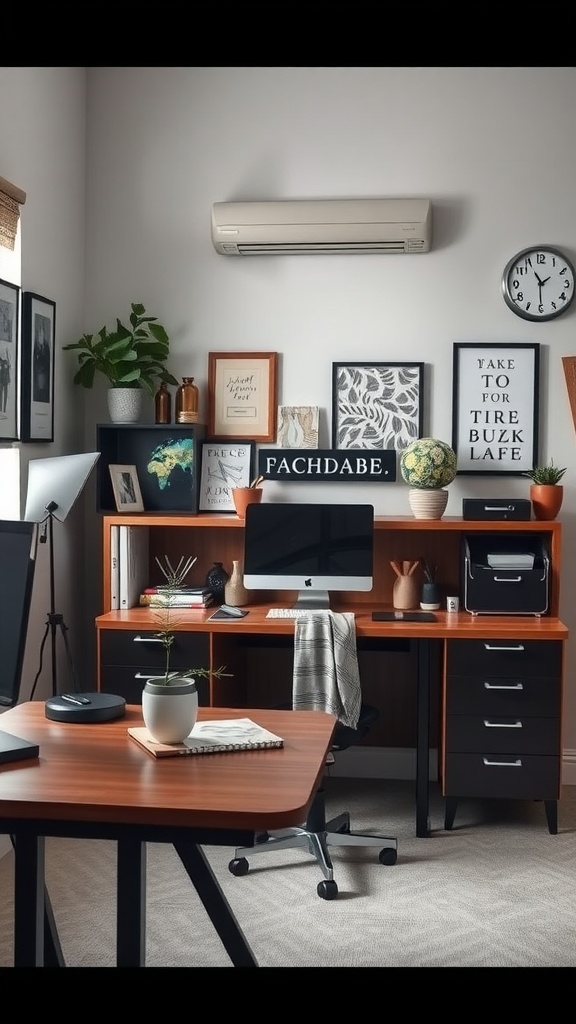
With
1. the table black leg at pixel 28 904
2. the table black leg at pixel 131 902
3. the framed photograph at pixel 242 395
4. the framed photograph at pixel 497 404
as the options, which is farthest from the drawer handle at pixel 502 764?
the table black leg at pixel 28 904

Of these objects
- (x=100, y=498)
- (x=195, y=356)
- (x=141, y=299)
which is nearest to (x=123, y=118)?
(x=141, y=299)

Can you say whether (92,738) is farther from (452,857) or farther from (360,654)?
(360,654)

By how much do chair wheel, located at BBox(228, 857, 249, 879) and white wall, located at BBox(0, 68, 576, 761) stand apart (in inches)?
59.9

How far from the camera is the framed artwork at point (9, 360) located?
345 cm

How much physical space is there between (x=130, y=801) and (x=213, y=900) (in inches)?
24.8

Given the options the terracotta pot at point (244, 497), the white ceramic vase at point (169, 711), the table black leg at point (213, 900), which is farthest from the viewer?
the terracotta pot at point (244, 497)

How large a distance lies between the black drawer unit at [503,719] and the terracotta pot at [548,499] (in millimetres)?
607

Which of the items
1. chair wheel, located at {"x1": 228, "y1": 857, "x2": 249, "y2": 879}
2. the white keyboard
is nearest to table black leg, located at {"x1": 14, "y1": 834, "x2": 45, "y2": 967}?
chair wheel, located at {"x1": 228, "y1": 857, "x2": 249, "y2": 879}

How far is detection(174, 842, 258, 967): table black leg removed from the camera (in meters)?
2.13

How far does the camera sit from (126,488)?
4172 mm

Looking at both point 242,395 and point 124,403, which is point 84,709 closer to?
point 124,403

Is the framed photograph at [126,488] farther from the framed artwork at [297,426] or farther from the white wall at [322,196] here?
the framed artwork at [297,426]

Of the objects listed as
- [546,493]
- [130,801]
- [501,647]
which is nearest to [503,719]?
[501,647]

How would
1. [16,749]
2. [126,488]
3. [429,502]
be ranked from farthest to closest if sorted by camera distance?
[126,488] → [429,502] → [16,749]
